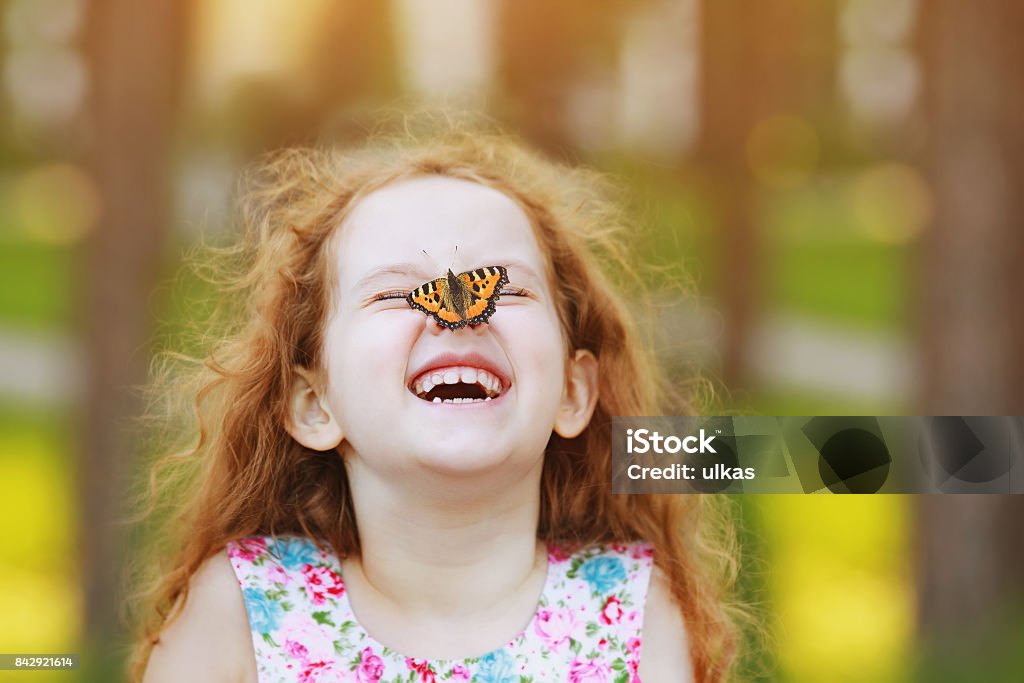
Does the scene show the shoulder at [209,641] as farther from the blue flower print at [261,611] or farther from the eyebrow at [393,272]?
the eyebrow at [393,272]

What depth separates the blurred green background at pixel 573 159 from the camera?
1.65 meters

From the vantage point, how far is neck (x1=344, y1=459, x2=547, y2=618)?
126 centimetres

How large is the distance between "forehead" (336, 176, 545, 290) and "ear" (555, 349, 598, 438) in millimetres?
134

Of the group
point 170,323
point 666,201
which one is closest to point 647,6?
point 666,201

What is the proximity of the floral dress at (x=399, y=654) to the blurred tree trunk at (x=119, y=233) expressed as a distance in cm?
59

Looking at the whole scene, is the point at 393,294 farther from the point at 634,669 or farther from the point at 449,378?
the point at 634,669

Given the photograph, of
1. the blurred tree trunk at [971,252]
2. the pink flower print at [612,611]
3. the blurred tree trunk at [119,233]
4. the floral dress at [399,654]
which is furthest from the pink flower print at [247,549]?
the blurred tree trunk at [971,252]

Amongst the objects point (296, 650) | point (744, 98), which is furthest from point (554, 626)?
point (744, 98)

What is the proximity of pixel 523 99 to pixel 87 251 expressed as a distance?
0.71 metres

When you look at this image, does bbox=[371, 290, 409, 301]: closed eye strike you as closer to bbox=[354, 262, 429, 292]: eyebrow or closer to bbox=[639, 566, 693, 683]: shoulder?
bbox=[354, 262, 429, 292]: eyebrow

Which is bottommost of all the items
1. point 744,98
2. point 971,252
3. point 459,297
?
point 459,297

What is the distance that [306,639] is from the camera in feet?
4.10

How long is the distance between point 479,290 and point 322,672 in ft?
1.46

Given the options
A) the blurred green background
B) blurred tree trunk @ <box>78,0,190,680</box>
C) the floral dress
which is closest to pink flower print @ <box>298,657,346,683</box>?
the floral dress
